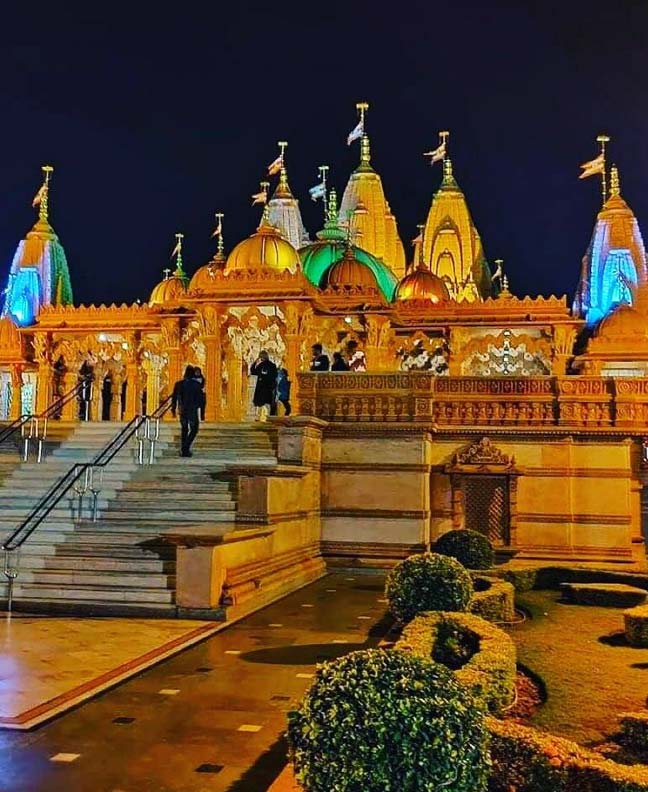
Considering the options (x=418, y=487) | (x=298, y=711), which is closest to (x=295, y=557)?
(x=418, y=487)

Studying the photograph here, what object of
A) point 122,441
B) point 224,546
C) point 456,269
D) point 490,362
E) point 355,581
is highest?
point 456,269

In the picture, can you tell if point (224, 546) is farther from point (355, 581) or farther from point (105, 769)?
point (105, 769)

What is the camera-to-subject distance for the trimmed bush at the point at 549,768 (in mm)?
4035

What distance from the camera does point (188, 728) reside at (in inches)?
234

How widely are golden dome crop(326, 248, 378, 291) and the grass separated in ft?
44.4

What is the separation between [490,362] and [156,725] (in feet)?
67.3

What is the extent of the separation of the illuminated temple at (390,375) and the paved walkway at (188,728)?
4.34 m

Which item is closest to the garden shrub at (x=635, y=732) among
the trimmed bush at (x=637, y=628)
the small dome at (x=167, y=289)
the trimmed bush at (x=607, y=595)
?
the trimmed bush at (x=637, y=628)

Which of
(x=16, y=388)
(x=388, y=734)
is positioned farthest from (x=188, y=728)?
(x=16, y=388)

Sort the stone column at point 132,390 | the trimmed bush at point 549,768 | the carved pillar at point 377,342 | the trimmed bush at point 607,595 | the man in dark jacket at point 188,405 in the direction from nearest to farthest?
the trimmed bush at point 549,768 → the trimmed bush at point 607,595 → the man in dark jacket at point 188,405 → the carved pillar at point 377,342 → the stone column at point 132,390

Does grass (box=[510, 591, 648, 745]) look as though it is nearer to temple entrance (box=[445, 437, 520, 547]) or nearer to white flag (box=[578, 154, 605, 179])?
temple entrance (box=[445, 437, 520, 547])

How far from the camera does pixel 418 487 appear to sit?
16219 millimetres

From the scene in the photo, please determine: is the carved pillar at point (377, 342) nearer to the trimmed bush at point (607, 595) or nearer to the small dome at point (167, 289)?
the small dome at point (167, 289)

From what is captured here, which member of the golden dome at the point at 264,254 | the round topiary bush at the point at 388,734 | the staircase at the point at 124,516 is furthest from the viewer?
the golden dome at the point at 264,254
